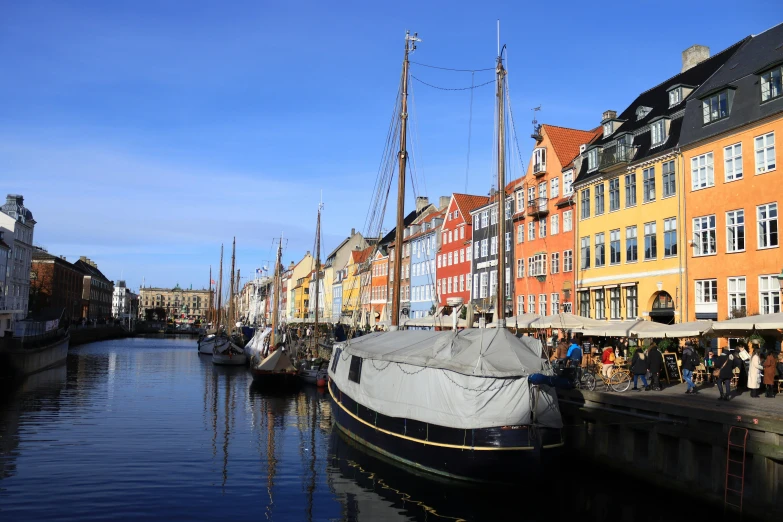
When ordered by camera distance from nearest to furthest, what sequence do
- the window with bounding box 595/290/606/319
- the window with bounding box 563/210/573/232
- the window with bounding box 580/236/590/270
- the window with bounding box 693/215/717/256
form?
the window with bounding box 693/215/717/256
the window with bounding box 595/290/606/319
the window with bounding box 580/236/590/270
the window with bounding box 563/210/573/232

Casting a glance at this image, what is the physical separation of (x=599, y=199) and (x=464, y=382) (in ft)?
94.5

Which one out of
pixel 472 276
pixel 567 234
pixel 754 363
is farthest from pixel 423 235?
pixel 754 363

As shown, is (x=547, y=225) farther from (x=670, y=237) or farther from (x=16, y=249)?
(x=16, y=249)

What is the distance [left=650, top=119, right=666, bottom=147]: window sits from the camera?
39037mm

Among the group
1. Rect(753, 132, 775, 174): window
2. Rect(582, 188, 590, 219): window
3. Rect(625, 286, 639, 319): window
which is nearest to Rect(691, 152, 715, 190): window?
Rect(753, 132, 775, 174): window

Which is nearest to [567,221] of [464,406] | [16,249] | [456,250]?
[456,250]

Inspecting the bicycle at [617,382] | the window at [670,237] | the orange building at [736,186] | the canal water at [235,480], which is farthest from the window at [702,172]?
the canal water at [235,480]

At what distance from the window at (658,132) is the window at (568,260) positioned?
10.6 m

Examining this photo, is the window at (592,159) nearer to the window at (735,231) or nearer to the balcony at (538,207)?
the balcony at (538,207)

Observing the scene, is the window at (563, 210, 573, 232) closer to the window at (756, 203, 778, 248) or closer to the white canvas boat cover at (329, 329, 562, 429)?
the window at (756, 203, 778, 248)

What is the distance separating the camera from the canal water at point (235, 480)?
17.5 m

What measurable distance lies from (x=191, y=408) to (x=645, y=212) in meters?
29.7

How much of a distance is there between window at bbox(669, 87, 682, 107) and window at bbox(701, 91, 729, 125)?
3.89 metres

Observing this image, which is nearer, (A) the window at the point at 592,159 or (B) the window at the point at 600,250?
(B) the window at the point at 600,250
